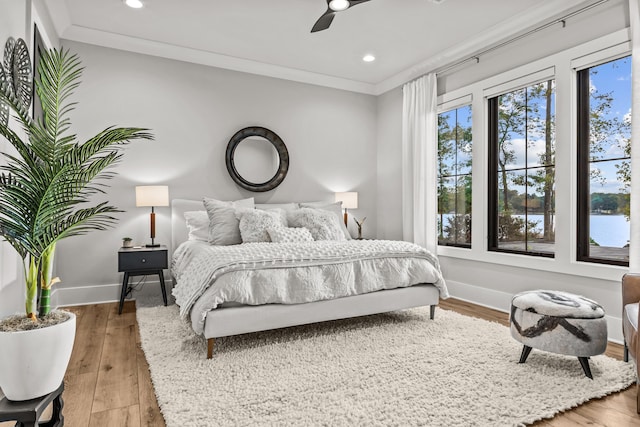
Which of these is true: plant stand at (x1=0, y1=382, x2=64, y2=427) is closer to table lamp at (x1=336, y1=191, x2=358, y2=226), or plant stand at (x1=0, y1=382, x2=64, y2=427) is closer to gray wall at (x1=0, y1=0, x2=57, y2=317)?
gray wall at (x1=0, y1=0, x2=57, y2=317)

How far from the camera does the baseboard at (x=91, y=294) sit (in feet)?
12.6

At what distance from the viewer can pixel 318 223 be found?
3906 millimetres

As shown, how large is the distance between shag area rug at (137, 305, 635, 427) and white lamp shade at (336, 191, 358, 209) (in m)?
2.20

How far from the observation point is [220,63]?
450 centimetres

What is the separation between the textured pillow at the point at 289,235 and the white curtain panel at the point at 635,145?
8.04 ft

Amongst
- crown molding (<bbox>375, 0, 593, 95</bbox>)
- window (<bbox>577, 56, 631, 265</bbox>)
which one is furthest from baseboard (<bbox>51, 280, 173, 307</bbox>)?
window (<bbox>577, 56, 631, 265</bbox>)

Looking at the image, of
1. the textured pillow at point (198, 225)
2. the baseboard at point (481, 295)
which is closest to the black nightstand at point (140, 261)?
the textured pillow at point (198, 225)

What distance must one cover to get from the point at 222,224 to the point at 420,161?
94.4 inches

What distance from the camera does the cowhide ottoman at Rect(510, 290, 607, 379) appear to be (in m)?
2.18

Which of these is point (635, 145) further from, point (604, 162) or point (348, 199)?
point (348, 199)

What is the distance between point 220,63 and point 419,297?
3.36 metres

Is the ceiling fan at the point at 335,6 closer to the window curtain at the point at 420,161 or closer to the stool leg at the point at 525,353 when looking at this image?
the window curtain at the point at 420,161

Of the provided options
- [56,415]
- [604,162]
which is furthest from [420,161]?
[56,415]

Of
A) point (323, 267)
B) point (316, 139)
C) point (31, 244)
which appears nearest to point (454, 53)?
point (316, 139)
